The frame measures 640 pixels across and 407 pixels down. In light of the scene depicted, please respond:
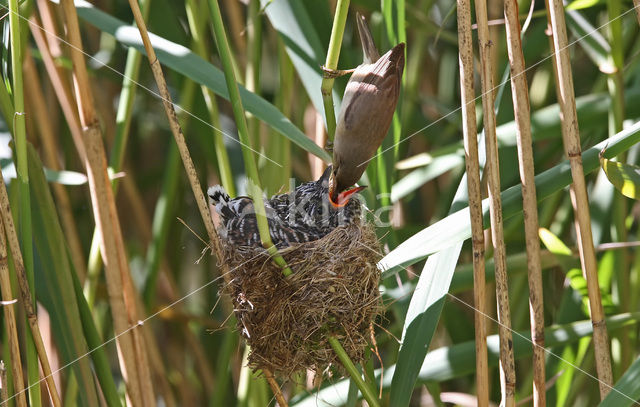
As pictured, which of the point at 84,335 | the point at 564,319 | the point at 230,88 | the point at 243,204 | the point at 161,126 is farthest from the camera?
the point at 161,126

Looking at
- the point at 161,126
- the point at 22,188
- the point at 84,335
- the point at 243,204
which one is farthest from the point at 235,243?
the point at 161,126

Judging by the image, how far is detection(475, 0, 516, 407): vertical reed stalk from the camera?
767 mm

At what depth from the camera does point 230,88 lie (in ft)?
2.37

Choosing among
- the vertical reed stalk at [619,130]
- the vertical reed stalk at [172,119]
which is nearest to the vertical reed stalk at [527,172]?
the vertical reed stalk at [619,130]

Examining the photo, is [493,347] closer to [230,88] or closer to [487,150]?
[487,150]

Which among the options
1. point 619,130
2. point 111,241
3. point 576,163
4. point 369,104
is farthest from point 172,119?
point 619,130

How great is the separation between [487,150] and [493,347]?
43 cm

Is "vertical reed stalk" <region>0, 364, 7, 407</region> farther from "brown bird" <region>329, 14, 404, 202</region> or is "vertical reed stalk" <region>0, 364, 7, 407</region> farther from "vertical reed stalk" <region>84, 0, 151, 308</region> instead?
"brown bird" <region>329, 14, 404, 202</region>

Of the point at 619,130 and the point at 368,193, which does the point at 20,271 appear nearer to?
the point at 368,193

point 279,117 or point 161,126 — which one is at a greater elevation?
point 161,126

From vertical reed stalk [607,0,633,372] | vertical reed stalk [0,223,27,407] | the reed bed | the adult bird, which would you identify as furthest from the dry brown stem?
vertical reed stalk [607,0,633,372]

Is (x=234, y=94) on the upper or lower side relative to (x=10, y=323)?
upper

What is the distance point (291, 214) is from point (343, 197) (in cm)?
16

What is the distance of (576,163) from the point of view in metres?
0.80
